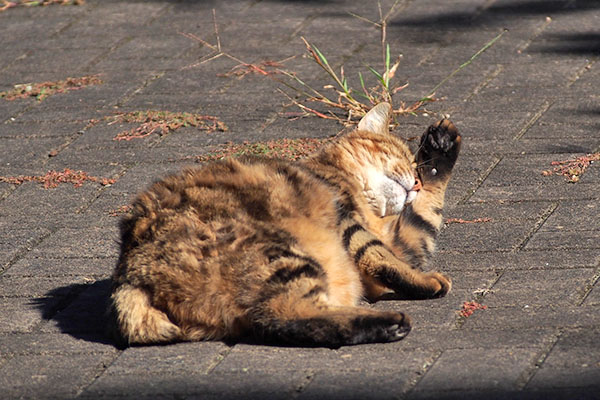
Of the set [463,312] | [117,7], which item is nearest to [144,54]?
[117,7]

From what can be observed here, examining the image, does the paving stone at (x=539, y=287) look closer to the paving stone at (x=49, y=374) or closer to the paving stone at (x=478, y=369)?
the paving stone at (x=478, y=369)

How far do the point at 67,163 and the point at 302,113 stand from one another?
1.52m

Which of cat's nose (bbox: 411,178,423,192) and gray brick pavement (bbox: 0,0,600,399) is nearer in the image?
gray brick pavement (bbox: 0,0,600,399)


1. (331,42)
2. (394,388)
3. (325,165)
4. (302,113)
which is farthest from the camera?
(331,42)

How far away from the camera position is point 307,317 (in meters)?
3.53

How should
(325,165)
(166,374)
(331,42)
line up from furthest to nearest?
(331,42) → (325,165) → (166,374)

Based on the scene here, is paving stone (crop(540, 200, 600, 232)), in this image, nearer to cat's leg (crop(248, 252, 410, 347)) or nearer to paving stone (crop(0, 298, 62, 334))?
cat's leg (crop(248, 252, 410, 347))

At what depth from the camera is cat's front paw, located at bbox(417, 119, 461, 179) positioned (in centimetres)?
488

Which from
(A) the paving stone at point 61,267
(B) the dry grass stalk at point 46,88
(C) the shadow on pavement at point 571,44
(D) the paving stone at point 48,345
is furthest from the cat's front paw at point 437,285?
(B) the dry grass stalk at point 46,88

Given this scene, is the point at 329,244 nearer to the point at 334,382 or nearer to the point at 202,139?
the point at 334,382

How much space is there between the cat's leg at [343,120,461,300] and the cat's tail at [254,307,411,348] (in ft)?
1.39

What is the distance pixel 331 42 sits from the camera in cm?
752

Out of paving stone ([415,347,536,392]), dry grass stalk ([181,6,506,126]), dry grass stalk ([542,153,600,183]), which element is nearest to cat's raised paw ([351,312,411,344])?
paving stone ([415,347,536,392])

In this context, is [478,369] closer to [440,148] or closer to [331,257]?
[331,257]
